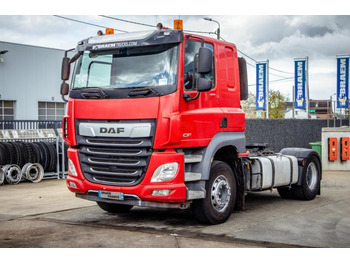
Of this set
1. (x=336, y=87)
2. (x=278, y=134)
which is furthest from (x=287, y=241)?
(x=336, y=87)

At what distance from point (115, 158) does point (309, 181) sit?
5.73m

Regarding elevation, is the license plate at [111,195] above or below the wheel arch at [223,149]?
below

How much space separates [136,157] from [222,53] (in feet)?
7.98

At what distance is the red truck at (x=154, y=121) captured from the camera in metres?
7.69

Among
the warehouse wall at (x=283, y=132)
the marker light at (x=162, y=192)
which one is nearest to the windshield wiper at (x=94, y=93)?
the marker light at (x=162, y=192)

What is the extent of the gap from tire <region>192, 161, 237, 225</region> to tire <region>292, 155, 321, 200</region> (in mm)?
3092

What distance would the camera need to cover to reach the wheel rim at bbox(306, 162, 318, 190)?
39.2 feet

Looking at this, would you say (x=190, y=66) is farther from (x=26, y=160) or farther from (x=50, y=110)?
(x=50, y=110)

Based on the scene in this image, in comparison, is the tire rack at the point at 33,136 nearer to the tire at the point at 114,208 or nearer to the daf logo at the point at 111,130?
the tire at the point at 114,208

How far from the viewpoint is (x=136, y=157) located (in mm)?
7812

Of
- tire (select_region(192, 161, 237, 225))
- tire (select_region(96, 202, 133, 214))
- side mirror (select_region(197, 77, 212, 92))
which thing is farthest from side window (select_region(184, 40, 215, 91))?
tire (select_region(96, 202, 133, 214))

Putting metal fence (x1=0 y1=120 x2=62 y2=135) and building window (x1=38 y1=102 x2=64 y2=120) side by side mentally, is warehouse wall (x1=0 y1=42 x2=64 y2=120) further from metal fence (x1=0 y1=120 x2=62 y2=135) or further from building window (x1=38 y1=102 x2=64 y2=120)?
metal fence (x1=0 y1=120 x2=62 y2=135)

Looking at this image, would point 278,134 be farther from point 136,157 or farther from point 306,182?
point 136,157

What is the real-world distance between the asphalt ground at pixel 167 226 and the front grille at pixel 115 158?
82 cm
